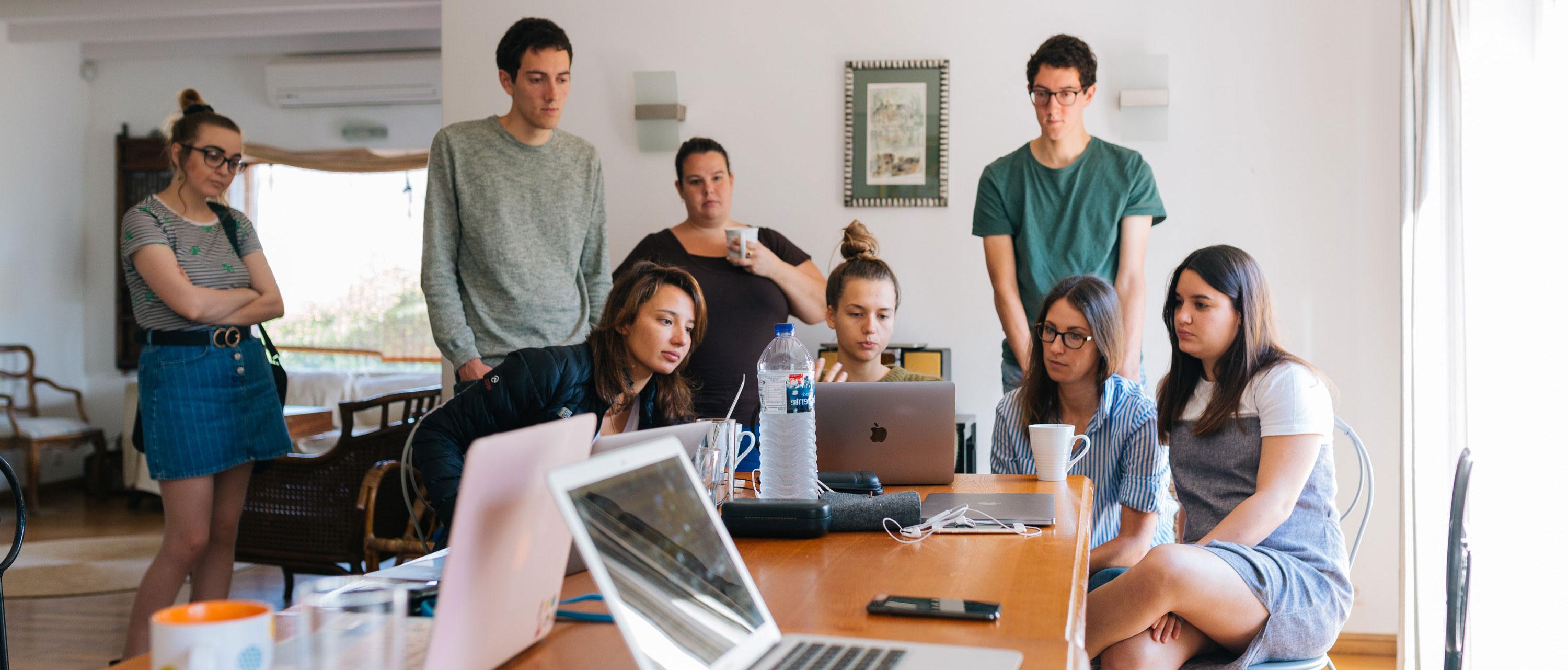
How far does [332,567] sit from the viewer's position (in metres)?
3.69

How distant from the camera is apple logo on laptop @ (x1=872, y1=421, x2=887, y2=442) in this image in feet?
6.11

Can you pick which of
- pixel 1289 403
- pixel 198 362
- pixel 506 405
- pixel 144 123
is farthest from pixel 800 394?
pixel 144 123

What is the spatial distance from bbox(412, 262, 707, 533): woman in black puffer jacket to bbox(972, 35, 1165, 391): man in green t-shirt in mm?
1076

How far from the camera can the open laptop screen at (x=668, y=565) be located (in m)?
0.78

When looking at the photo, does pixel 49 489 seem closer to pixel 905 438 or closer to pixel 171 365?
pixel 171 365

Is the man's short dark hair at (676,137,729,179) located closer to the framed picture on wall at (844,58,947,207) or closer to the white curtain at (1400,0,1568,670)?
the framed picture on wall at (844,58,947,207)

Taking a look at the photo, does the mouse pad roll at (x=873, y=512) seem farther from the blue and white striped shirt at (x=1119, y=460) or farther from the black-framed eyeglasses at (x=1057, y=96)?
the black-framed eyeglasses at (x=1057, y=96)

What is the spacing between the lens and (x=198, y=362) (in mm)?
2609

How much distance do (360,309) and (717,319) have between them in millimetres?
4818

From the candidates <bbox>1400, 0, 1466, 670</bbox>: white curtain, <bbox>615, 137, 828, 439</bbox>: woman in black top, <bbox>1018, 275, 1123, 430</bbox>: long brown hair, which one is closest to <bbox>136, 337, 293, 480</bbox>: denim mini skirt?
<bbox>615, 137, 828, 439</bbox>: woman in black top

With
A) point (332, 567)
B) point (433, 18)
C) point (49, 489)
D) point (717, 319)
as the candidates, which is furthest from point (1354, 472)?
point (49, 489)

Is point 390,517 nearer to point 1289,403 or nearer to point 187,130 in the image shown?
point 187,130

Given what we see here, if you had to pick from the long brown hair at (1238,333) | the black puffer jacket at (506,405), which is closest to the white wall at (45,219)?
the black puffer jacket at (506,405)

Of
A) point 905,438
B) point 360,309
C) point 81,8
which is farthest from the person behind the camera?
point 360,309
